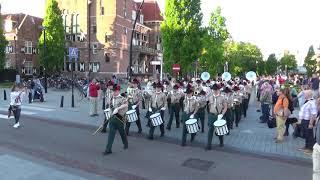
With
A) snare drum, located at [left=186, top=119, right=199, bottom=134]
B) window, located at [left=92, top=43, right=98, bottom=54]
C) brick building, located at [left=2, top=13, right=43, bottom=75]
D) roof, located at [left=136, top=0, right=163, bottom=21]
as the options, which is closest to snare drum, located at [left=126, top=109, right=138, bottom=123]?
snare drum, located at [left=186, top=119, right=199, bottom=134]

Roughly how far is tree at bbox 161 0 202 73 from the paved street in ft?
75.2

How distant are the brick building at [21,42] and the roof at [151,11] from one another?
66.2ft

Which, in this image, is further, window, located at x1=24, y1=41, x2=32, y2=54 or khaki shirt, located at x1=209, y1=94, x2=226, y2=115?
window, located at x1=24, y1=41, x2=32, y2=54

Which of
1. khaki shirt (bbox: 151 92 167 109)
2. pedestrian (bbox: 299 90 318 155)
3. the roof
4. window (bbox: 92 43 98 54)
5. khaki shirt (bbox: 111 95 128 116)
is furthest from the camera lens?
the roof

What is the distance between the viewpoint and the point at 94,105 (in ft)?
59.0

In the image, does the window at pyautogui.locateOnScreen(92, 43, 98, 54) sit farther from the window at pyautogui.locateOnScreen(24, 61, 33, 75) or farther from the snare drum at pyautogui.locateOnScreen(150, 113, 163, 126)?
the snare drum at pyautogui.locateOnScreen(150, 113, 163, 126)

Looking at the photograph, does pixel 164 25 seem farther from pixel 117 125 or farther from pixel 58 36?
pixel 117 125

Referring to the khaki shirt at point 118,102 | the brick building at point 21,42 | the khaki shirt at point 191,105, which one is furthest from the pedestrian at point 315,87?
the brick building at point 21,42

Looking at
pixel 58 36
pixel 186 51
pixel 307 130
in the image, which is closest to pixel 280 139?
pixel 307 130

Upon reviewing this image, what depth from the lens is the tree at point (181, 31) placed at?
34688 millimetres

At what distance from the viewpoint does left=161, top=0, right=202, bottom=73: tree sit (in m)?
34.7

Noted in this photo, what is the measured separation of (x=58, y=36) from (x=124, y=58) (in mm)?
10964

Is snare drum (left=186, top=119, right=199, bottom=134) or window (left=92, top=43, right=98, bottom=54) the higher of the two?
window (left=92, top=43, right=98, bottom=54)

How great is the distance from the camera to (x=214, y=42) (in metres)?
40.2
